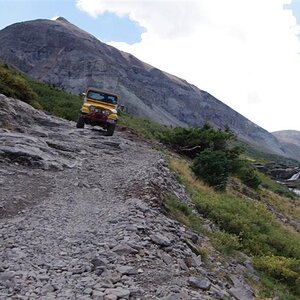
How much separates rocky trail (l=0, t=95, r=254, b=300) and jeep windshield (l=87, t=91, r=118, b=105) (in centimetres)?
867

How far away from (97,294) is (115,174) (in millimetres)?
8256

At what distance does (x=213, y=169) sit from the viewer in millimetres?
20266

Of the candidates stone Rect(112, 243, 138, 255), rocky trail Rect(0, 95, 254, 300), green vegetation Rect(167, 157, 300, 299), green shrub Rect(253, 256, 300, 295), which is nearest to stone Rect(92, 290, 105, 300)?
rocky trail Rect(0, 95, 254, 300)

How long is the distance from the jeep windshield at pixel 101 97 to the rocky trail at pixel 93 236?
→ 28.4 feet

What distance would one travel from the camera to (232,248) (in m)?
10.8

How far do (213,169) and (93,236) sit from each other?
12673mm

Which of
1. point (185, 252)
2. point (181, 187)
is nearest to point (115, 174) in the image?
point (181, 187)

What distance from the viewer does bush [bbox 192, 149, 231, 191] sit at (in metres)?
19.7

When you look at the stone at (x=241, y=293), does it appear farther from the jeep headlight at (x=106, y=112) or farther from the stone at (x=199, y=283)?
the jeep headlight at (x=106, y=112)

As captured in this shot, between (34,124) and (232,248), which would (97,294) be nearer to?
(232,248)

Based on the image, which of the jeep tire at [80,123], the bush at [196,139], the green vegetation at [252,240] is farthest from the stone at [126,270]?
the bush at [196,139]

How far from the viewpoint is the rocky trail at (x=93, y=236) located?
6.38 metres

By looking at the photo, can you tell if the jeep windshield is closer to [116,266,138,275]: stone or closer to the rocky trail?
the rocky trail

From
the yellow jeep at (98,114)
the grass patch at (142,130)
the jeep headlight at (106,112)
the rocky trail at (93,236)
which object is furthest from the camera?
the grass patch at (142,130)
